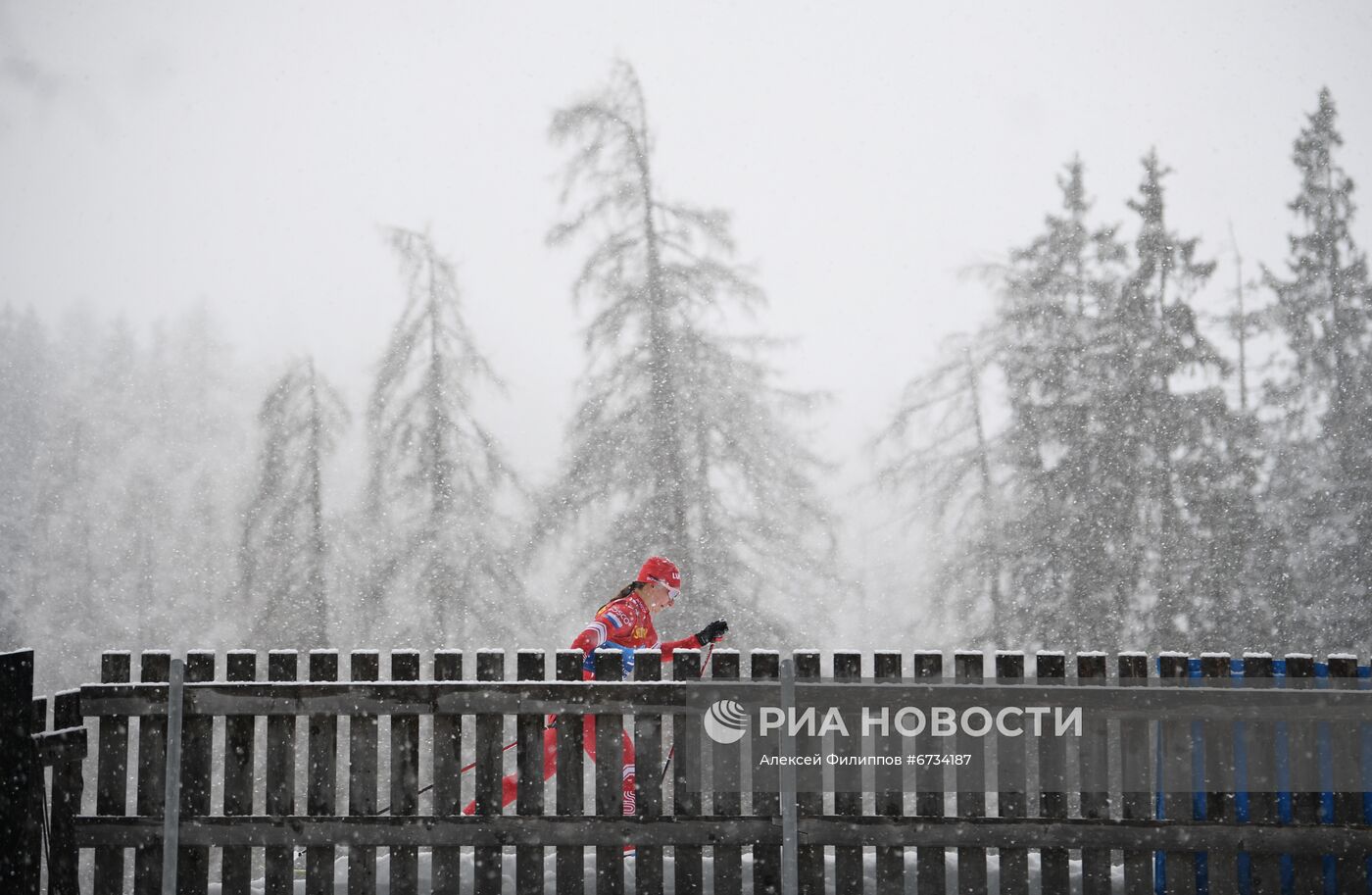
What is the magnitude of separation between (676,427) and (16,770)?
50.9ft

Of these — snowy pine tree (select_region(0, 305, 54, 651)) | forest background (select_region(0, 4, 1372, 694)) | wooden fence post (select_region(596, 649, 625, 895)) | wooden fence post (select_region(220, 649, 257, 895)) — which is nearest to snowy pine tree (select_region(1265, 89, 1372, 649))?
forest background (select_region(0, 4, 1372, 694))

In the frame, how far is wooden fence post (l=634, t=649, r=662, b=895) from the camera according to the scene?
18.2ft

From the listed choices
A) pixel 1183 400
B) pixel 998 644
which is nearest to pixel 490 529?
pixel 998 644

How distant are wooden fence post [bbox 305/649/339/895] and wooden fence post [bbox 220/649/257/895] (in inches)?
13.0

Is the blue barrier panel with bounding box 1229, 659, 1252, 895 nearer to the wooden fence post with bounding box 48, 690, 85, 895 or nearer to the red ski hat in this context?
the red ski hat

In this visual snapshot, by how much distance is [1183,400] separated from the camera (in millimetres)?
21750

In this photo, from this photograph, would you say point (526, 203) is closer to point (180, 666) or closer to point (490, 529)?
point (490, 529)

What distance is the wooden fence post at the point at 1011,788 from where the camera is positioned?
554cm

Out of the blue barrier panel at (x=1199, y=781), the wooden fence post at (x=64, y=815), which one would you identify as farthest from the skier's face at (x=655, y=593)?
the wooden fence post at (x=64, y=815)

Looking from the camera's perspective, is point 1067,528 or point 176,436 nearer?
point 1067,528

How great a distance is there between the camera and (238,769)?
5.62 metres

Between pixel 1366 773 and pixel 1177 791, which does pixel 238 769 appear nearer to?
pixel 1177 791

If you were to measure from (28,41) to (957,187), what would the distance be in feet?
281

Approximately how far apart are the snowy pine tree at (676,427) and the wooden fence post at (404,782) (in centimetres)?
1414
